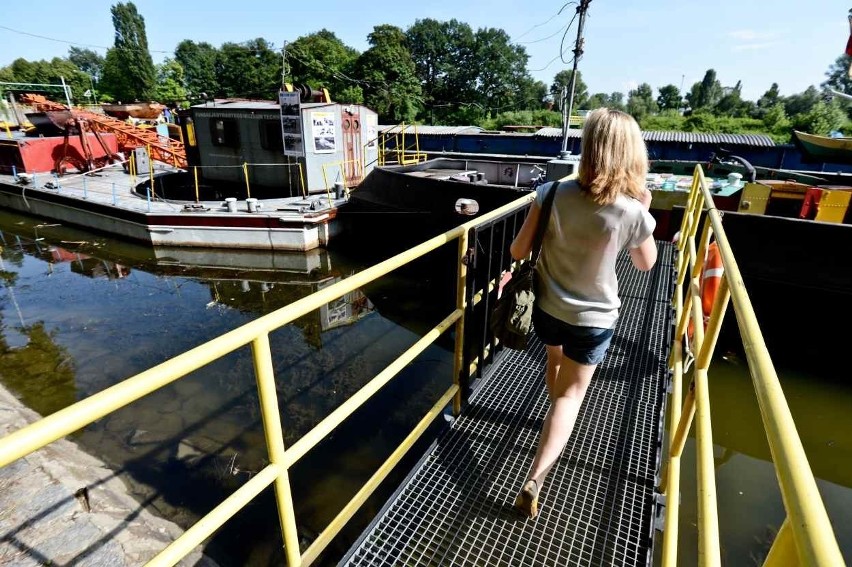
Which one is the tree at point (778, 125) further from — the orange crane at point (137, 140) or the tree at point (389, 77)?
the orange crane at point (137, 140)

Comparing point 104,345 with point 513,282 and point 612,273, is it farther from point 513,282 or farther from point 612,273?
point 612,273

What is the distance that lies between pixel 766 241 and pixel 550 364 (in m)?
4.96

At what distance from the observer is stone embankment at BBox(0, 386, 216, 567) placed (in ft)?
8.76

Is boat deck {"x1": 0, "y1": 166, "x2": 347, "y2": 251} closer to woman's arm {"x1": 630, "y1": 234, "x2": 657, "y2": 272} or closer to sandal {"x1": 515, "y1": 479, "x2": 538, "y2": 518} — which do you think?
sandal {"x1": 515, "y1": 479, "x2": 538, "y2": 518}

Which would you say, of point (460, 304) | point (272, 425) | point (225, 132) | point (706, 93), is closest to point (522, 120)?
point (225, 132)

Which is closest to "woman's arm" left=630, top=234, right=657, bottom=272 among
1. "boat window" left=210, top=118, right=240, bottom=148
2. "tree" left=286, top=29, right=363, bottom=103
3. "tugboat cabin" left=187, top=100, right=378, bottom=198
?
"tugboat cabin" left=187, top=100, right=378, bottom=198

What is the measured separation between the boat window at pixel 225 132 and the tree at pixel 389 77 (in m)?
31.2

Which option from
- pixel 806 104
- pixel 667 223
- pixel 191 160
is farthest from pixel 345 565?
pixel 806 104

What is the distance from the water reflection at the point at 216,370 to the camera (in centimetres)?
394

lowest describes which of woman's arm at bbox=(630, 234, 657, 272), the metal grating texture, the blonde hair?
the metal grating texture

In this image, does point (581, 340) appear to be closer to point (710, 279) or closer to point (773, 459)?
point (773, 459)

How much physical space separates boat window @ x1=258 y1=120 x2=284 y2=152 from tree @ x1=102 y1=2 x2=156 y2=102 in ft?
216

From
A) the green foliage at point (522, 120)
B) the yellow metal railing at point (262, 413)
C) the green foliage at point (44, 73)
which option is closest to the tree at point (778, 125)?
the green foliage at point (522, 120)

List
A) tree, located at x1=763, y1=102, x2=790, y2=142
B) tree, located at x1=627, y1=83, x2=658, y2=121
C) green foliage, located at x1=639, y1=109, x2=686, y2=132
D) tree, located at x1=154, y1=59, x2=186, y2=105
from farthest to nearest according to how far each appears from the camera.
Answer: tree, located at x1=154, y1=59, x2=186, y2=105, tree, located at x1=627, y1=83, x2=658, y2=121, green foliage, located at x1=639, y1=109, x2=686, y2=132, tree, located at x1=763, y1=102, x2=790, y2=142
